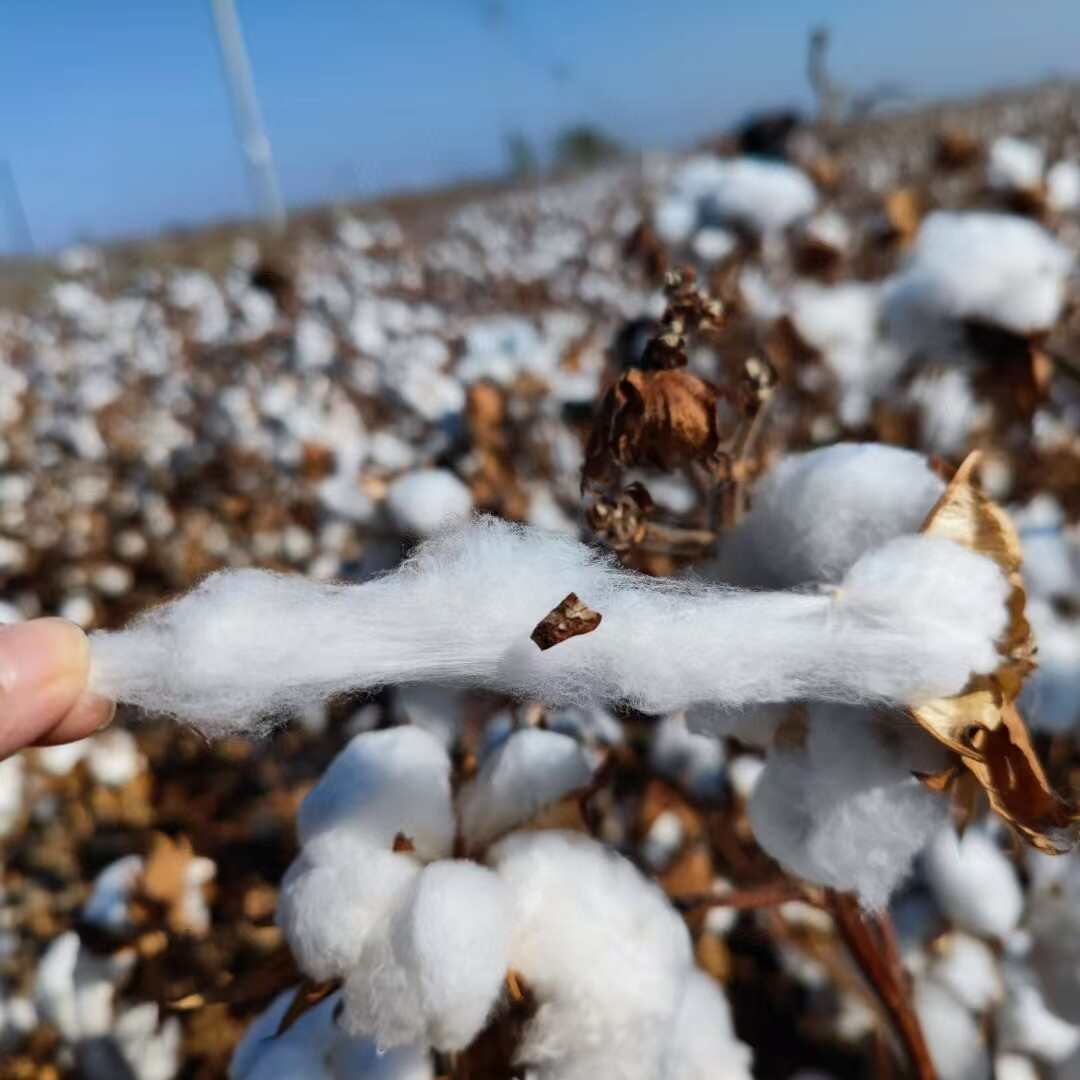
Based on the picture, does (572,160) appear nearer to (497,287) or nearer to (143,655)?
(497,287)

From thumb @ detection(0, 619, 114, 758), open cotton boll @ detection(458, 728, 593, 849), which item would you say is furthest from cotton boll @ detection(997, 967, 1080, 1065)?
thumb @ detection(0, 619, 114, 758)

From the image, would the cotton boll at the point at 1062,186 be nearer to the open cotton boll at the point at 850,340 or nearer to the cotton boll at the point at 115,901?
the open cotton boll at the point at 850,340

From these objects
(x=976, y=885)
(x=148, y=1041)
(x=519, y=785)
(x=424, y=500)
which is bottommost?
(x=148, y=1041)

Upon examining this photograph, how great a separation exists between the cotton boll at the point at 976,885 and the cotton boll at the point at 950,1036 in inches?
4.6

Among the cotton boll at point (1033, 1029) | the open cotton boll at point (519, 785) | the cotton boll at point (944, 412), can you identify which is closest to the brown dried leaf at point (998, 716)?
the open cotton boll at point (519, 785)

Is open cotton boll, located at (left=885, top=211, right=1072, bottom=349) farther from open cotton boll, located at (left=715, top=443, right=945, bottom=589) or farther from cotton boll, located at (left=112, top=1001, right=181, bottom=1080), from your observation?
cotton boll, located at (left=112, top=1001, right=181, bottom=1080)

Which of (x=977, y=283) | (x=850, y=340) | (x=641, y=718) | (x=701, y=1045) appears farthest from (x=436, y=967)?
(x=850, y=340)

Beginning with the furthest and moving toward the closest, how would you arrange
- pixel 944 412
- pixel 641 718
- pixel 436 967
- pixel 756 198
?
1. pixel 944 412
2. pixel 756 198
3. pixel 641 718
4. pixel 436 967

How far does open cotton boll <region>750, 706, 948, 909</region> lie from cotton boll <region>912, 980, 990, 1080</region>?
628 mm

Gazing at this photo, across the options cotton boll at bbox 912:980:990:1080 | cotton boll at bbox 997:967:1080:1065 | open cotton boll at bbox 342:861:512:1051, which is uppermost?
open cotton boll at bbox 342:861:512:1051

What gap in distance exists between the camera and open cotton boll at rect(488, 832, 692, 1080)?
846 mm

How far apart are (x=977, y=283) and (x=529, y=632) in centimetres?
114

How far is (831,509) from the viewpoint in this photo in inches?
31.4

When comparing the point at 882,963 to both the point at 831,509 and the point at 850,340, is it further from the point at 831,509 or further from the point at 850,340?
the point at 850,340
